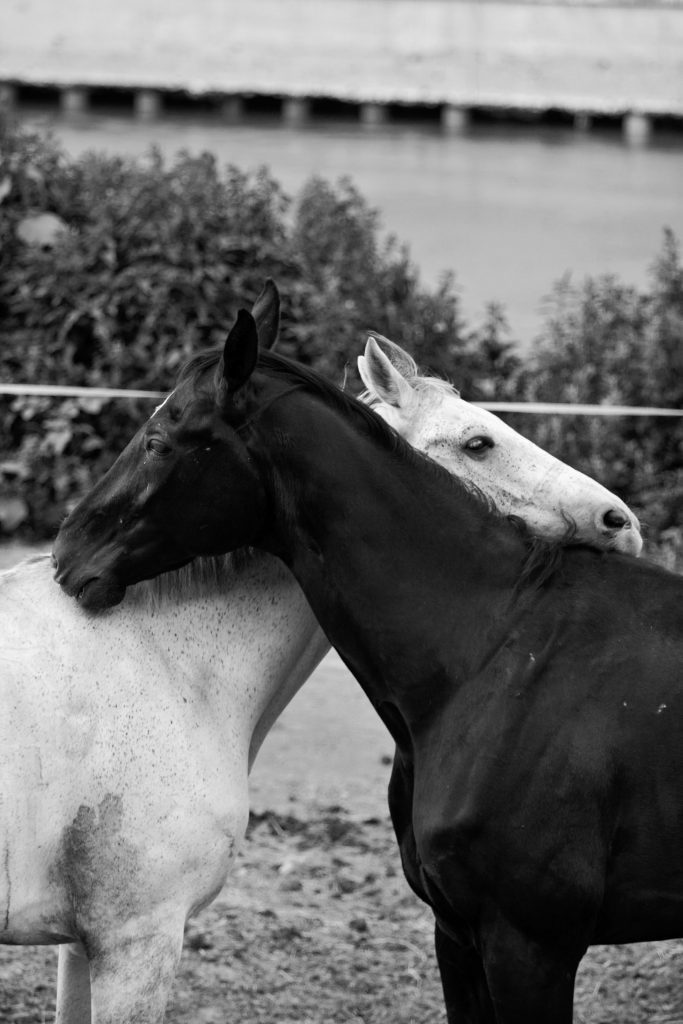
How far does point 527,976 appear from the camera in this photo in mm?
2666

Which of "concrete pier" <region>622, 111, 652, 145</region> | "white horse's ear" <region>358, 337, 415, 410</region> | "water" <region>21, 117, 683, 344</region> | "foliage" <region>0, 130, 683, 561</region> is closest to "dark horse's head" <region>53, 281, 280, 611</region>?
"white horse's ear" <region>358, 337, 415, 410</region>

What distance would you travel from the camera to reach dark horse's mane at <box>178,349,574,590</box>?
2869mm

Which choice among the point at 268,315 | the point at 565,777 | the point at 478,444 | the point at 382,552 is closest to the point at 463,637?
the point at 382,552

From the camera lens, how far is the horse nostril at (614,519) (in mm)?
3033

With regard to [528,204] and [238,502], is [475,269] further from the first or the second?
[238,502]

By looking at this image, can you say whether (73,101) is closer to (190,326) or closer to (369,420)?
(190,326)

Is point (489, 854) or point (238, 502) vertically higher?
point (238, 502)

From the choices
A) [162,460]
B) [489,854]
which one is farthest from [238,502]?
[489,854]

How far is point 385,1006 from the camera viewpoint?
408 centimetres

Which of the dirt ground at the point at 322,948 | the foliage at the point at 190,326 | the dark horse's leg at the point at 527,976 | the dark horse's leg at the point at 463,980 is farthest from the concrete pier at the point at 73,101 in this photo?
the dark horse's leg at the point at 527,976

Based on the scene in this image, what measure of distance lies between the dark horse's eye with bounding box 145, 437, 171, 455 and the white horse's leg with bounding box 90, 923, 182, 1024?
947mm

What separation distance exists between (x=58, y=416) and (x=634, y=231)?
844 cm

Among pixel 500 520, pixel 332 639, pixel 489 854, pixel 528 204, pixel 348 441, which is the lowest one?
pixel 528 204

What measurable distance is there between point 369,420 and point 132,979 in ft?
4.00
